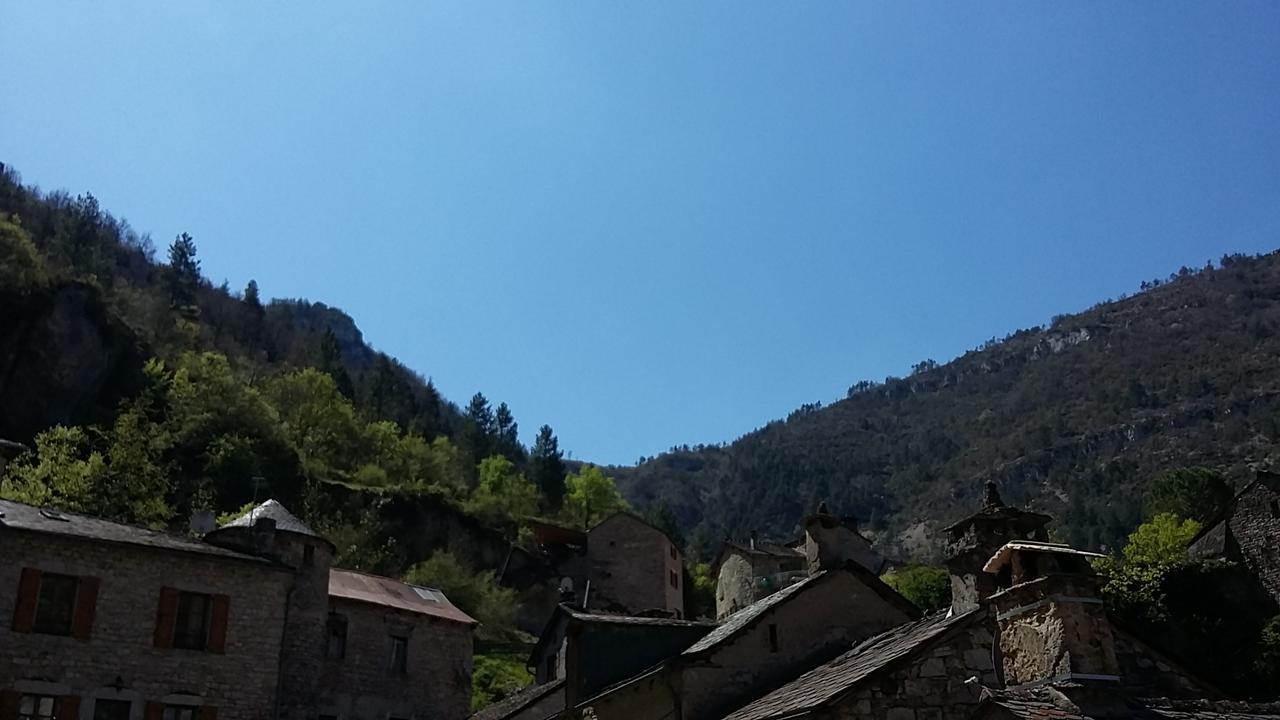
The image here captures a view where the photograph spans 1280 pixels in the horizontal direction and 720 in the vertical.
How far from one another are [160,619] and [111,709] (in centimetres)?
261

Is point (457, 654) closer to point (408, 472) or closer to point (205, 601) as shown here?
point (205, 601)

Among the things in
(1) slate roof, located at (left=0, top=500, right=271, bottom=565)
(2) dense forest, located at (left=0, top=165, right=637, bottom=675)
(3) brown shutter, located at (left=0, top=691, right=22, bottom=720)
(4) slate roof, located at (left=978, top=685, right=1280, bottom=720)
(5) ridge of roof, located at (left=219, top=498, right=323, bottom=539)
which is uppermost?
(2) dense forest, located at (left=0, top=165, right=637, bottom=675)

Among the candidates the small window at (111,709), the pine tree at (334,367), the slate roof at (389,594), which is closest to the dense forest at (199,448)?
the pine tree at (334,367)

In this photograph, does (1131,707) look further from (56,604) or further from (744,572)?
(744,572)

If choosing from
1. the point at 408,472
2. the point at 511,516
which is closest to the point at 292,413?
the point at 408,472

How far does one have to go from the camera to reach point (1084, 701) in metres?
9.51

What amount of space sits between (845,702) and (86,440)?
205 feet

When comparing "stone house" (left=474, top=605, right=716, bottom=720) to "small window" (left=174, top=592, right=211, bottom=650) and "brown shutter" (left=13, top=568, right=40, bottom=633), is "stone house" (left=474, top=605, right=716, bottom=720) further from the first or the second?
"brown shutter" (left=13, top=568, right=40, bottom=633)

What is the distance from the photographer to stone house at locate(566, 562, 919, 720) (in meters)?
16.4

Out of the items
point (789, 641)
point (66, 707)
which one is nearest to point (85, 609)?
point (66, 707)

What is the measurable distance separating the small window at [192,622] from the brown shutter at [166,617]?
0.51ft

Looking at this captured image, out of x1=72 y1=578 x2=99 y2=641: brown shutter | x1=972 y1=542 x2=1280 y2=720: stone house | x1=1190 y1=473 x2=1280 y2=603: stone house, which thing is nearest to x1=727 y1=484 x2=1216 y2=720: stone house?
x1=972 y1=542 x2=1280 y2=720: stone house

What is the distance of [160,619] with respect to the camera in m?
29.4

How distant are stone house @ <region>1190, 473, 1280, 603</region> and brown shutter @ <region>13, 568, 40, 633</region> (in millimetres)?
40629
